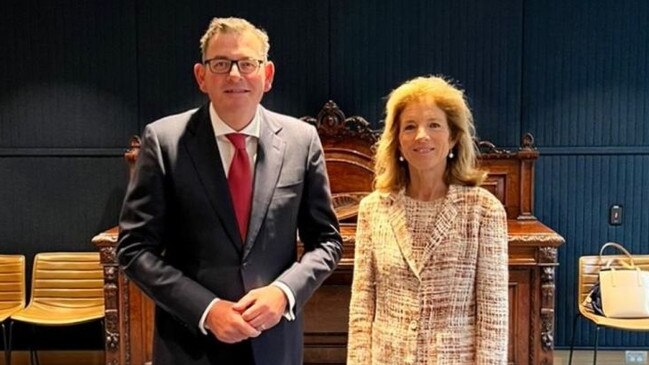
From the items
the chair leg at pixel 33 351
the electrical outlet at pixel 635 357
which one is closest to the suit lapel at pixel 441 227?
the electrical outlet at pixel 635 357

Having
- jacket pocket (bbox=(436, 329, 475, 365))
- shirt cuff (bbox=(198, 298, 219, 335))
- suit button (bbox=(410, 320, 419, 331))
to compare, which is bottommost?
jacket pocket (bbox=(436, 329, 475, 365))

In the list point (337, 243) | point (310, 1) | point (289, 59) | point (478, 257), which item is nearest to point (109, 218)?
point (289, 59)

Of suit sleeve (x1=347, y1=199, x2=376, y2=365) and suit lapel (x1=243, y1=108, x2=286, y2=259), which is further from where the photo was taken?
suit sleeve (x1=347, y1=199, x2=376, y2=365)

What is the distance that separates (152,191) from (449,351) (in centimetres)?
79

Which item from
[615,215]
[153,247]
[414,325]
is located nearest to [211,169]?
[153,247]

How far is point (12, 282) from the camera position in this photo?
147 inches

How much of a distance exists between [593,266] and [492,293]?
2.34m

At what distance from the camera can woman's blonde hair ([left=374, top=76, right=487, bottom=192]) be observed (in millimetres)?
1633

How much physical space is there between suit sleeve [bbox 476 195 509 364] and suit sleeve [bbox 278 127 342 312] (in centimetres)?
36

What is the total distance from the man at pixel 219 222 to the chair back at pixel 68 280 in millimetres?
2396

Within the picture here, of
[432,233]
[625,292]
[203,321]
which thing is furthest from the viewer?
[625,292]

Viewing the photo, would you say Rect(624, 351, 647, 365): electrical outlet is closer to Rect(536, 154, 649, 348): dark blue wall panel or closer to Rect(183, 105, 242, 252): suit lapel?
Rect(536, 154, 649, 348): dark blue wall panel

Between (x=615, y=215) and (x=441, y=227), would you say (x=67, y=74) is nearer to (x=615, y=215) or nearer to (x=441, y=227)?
(x=441, y=227)

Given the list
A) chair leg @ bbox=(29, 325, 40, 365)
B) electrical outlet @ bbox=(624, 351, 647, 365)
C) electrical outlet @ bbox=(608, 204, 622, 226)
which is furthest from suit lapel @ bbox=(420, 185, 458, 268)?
chair leg @ bbox=(29, 325, 40, 365)
